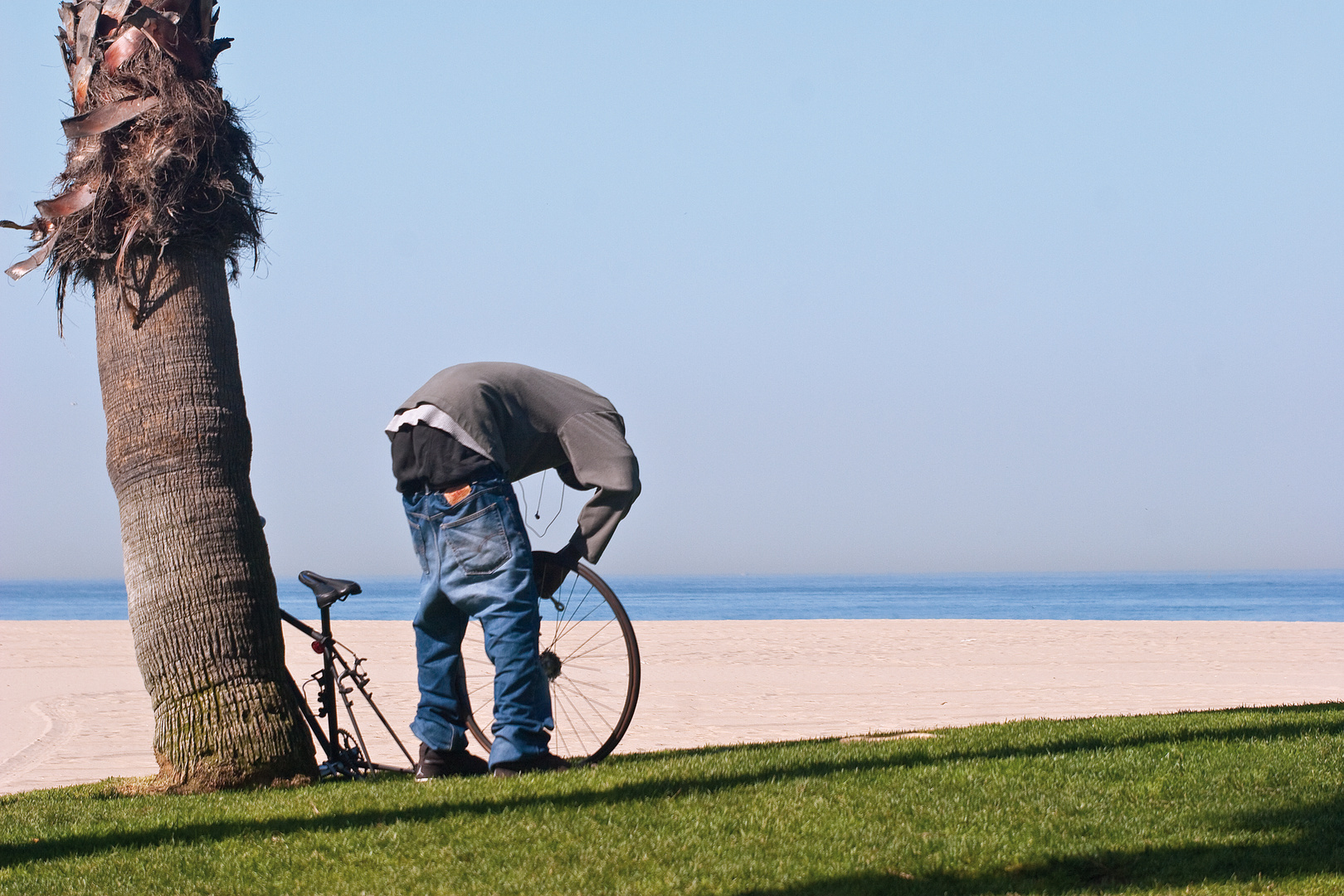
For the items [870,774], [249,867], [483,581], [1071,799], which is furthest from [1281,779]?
[249,867]

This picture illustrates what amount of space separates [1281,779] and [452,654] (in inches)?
125

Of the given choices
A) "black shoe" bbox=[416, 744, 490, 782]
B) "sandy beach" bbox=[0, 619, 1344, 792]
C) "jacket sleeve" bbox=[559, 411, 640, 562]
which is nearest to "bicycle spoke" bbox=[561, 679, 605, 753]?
"black shoe" bbox=[416, 744, 490, 782]

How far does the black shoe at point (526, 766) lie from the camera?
14.7ft

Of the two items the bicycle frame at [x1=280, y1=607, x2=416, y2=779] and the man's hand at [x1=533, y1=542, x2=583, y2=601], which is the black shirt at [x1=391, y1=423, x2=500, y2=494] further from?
the bicycle frame at [x1=280, y1=607, x2=416, y2=779]

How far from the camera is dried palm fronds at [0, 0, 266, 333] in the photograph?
514cm

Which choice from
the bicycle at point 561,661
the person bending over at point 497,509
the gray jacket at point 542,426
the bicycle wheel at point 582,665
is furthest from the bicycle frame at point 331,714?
the gray jacket at point 542,426

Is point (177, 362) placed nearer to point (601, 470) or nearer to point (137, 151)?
point (137, 151)

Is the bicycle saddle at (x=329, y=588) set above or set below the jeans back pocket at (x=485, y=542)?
below

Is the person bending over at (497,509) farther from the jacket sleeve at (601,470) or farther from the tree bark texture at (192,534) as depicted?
the tree bark texture at (192,534)

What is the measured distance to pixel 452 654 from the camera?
4.93 m

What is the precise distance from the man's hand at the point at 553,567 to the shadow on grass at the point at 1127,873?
2039mm

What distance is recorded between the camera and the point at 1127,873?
313 cm

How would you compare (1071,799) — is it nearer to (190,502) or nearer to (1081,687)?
(190,502)

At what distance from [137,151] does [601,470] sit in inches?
103
